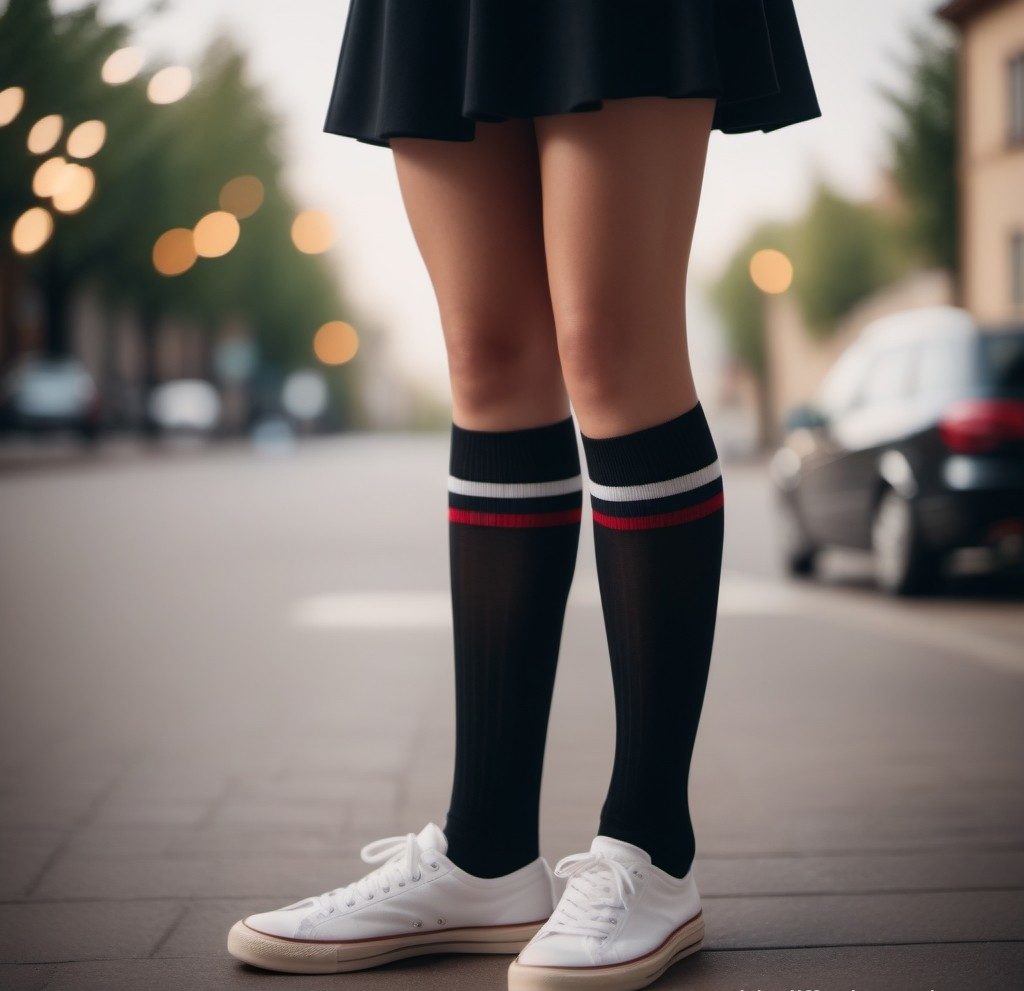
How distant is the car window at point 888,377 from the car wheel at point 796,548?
3.08 ft

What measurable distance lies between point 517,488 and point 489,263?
1.01 ft

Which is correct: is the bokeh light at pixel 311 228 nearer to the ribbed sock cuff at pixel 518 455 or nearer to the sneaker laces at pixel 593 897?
the ribbed sock cuff at pixel 518 455

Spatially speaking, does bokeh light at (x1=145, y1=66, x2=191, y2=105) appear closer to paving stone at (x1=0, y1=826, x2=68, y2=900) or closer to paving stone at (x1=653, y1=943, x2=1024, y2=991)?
paving stone at (x1=0, y1=826, x2=68, y2=900)

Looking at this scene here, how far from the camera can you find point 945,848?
2.59 metres

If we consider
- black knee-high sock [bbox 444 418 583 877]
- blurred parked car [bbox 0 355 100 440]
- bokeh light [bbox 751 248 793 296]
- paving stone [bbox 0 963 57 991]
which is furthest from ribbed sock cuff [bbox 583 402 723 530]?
bokeh light [bbox 751 248 793 296]

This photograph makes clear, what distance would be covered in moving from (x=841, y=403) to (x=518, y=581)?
21.3 ft

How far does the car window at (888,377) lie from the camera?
294 inches

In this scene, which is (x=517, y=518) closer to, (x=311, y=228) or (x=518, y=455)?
(x=518, y=455)

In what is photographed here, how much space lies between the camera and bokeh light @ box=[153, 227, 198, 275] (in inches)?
1374

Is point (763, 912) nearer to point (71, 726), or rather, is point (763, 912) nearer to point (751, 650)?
point (71, 726)

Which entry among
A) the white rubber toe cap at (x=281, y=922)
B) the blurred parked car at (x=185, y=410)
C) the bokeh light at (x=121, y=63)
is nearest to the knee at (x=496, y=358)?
the white rubber toe cap at (x=281, y=922)

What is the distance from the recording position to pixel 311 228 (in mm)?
46312

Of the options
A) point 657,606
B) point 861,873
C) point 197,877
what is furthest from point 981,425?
point 657,606

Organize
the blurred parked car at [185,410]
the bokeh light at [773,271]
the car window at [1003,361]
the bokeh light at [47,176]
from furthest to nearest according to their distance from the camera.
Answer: the blurred parked car at [185,410]
the bokeh light at [773,271]
the bokeh light at [47,176]
the car window at [1003,361]
